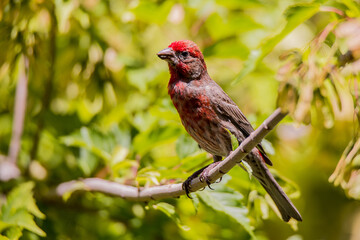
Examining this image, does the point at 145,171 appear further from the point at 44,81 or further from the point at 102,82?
the point at 44,81

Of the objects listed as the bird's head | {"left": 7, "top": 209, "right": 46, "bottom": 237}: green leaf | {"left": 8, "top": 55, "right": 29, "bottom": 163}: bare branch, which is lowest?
{"left": 7, "top": 209, "right": 46, "bottom": 237}: green leaf

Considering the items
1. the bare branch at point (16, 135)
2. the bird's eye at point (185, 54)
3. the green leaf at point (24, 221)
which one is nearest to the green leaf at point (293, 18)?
the bird's eye at point (185, 54)

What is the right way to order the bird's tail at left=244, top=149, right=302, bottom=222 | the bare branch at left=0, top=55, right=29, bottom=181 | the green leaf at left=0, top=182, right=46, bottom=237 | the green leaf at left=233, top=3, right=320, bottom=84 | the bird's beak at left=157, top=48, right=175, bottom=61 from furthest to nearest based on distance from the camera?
1. the bare branch at left=0, top=55, right=29, bottom=181
2. the bird's beak at left=157, top=48, right=175, bottom=61
3. the bird's tail at left=244, top=149, right=302, bottom=222
4. the green leaf at left=0, top=182, right=46, bottom=237
5. the green leaf at left=233, top=3, right=320, bottom=84

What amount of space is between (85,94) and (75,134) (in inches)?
19.4

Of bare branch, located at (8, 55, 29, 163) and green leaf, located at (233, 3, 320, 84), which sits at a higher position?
green leaf, located at (233, 3, 320, 84)

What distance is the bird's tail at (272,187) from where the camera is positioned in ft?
9.20

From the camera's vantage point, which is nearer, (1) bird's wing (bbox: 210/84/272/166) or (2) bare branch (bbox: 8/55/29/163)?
(1) bird's wing (bbox: 210/84/272/166)

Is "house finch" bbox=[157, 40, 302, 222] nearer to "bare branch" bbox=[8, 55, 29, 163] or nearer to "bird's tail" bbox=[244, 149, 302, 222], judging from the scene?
"bird's tail" bbox=[244, 149, 302, 222]

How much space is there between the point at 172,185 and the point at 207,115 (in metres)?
0.56

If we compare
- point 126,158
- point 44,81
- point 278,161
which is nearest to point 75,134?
point 126,158

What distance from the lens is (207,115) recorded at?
2863 millimetres

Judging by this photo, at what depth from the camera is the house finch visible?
2.82 m

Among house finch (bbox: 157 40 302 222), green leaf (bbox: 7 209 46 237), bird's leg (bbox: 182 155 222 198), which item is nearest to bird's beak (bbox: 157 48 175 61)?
house finch (bbox: 157 40 302 222)

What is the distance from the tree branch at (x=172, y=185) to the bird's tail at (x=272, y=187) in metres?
0.46
